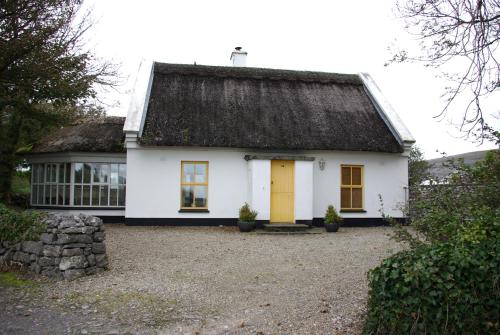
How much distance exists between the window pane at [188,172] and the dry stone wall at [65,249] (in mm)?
6735

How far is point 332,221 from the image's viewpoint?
13.7 m

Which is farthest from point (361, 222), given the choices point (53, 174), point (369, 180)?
point (53, 174)

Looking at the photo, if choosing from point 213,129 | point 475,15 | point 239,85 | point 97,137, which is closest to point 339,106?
point 239,85

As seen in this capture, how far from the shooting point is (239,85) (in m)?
16.5

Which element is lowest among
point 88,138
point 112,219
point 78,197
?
point 112,219

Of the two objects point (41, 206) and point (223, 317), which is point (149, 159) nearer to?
point (41, 206)

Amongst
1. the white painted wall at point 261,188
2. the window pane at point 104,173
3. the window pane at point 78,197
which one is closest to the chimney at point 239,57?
the white painted wall at point 261,188

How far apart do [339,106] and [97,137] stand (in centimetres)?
918

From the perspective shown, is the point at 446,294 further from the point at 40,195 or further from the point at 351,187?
the point at 40,195

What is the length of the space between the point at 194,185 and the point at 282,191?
9.80 feet

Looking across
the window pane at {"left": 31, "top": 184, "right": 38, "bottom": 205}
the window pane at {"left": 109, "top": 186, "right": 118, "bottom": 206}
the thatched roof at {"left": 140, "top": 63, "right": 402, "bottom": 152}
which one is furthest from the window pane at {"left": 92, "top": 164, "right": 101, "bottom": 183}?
the window pane at {"left": 31, "top": 184, "right": 38, "bottom": 205}

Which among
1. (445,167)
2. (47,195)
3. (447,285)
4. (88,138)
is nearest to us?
(447,285)

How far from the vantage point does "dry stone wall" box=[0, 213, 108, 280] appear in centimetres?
725

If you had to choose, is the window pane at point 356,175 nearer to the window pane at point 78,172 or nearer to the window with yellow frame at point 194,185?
the window with yellow frame at point 194,185
